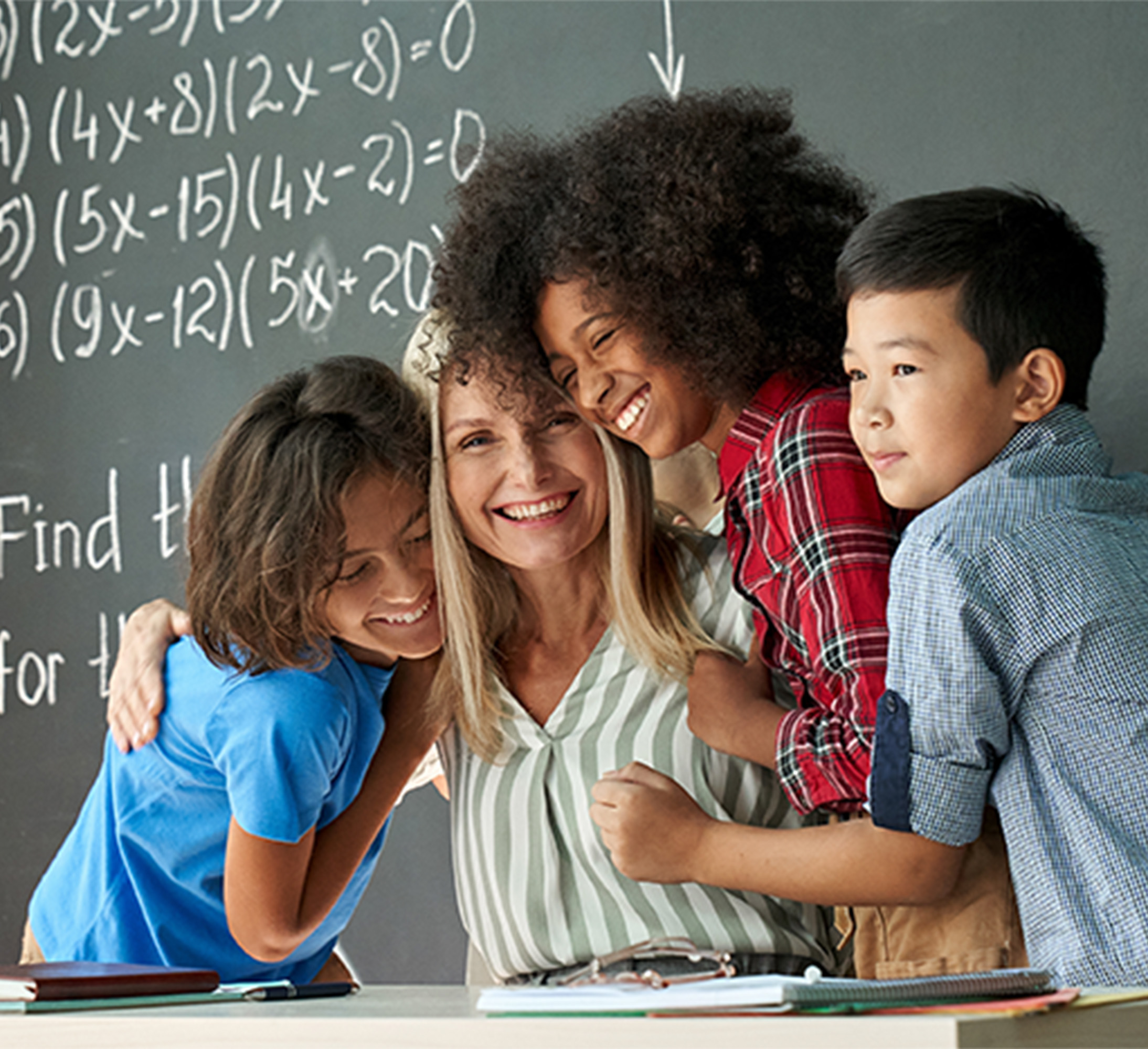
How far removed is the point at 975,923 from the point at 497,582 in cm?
77

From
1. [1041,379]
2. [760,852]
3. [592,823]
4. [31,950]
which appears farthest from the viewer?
[31,950]

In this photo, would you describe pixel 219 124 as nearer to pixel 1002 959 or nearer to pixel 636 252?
pixel 636 252

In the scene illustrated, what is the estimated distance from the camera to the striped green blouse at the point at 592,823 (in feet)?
5.19

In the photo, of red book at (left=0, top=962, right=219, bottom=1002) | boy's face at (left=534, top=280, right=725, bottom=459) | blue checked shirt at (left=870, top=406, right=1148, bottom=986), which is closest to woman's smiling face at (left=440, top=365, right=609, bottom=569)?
boy's face at (left=534, top=280, right=725, bottom=459)

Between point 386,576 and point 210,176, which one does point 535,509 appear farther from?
point 210,176

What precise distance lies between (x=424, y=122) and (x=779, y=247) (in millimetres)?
951

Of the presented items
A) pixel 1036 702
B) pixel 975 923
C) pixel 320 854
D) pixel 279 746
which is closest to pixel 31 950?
pixel 320 854

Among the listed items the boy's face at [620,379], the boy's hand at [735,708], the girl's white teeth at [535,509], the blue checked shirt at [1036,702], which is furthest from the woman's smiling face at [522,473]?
the blue checked shirt at [1036,702]

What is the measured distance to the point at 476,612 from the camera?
177 centimetres

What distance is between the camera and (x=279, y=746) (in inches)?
65.1

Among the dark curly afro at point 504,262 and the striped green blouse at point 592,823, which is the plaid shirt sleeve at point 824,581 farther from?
the dark curly afro at point 504,262

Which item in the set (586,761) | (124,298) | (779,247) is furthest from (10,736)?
(779,247)

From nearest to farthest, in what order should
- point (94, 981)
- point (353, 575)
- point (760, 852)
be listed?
1. point (94, 981)
2. point (760, 852)
3. point (353, 575)

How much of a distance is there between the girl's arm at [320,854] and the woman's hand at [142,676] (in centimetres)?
23
